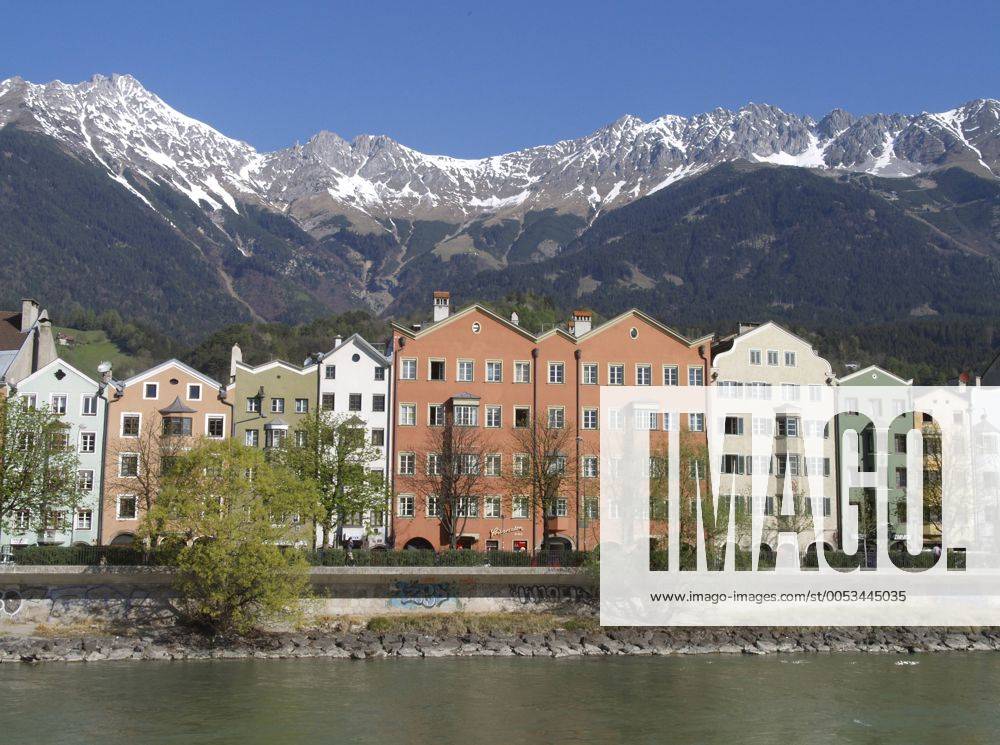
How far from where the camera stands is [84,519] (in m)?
63.5

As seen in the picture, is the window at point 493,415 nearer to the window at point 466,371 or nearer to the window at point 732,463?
the window at point 466,371

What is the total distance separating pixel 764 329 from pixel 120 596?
4136cm

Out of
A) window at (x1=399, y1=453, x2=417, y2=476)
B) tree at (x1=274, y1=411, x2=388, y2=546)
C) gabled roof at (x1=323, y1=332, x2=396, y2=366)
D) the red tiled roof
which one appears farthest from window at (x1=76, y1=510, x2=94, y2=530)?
window at (x1=399, y1=453, x2=417, y2=476)

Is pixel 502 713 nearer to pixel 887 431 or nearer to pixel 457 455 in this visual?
pixel 457 455

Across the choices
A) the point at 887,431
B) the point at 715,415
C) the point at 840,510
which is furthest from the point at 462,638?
the point at 887,431

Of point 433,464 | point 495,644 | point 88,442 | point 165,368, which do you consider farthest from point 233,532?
point 88,442

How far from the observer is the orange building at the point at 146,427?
6303cm

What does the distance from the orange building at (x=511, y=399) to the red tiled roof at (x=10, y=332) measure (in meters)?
25.2

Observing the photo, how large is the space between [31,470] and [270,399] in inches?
557

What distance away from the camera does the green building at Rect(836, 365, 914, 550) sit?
70.0 meters

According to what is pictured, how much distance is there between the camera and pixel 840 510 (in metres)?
69.5

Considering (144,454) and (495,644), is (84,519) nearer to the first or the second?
(144,454)

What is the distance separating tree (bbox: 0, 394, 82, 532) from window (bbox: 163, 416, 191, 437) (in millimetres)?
5719

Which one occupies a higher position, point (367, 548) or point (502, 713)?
point (367, 548)
